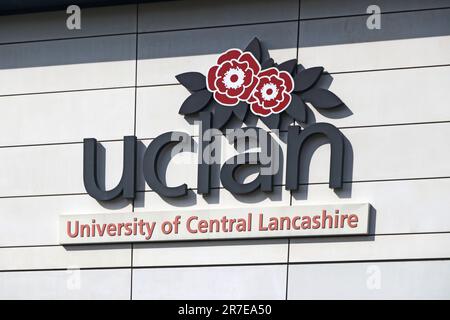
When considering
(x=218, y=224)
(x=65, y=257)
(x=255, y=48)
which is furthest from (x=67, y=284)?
(x=255, y=48)

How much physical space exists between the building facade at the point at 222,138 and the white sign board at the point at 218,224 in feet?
→ 0.30

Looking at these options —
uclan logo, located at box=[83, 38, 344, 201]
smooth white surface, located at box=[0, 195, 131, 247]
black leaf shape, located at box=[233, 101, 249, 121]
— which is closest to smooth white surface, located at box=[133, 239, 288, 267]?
uclan logo, located at box=[83, 38, 344, 201]

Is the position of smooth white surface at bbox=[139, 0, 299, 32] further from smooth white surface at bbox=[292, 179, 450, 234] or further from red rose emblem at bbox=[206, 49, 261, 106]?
smooth white surface at bbox=[292, 179, 450, 234]

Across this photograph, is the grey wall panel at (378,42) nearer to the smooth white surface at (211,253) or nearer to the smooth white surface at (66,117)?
the smooth white surface at (211,253)

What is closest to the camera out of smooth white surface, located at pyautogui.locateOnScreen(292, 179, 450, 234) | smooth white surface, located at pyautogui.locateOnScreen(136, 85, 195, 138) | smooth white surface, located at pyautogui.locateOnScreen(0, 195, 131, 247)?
smooth white surface, located at pyautogui.locateOnScreen(292, 179, 450, 234)

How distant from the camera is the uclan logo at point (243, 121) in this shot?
13703mm

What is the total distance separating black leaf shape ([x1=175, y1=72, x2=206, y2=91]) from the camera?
14.2m

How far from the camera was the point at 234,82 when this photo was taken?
1408cm

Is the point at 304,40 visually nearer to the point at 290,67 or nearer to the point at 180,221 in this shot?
the point at 290,67

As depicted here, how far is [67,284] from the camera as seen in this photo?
46.8 ft

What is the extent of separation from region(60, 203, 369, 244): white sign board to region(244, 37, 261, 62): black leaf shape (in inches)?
72.4

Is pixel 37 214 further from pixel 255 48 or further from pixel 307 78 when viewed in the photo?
pixel 307 78

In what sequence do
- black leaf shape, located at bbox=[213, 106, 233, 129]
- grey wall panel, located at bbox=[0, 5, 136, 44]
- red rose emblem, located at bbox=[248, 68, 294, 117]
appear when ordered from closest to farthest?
red rose emblem, located at bbox=[248, 68, 294, 117] → black leaf shape, located at bbox=[213, 106, 233, 129] → grey wall panel, located at bbox=[0, 5, 136, 44]
